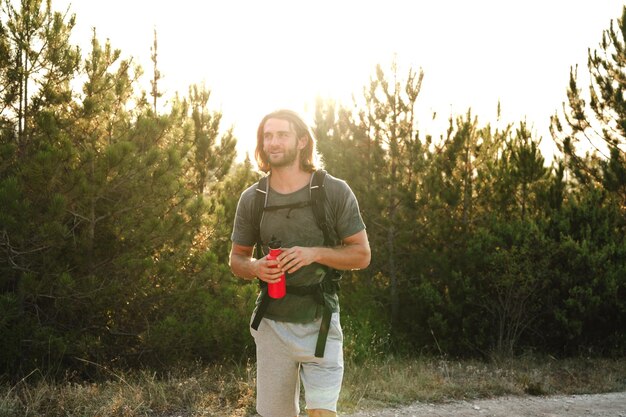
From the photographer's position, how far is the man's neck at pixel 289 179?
10.00ft

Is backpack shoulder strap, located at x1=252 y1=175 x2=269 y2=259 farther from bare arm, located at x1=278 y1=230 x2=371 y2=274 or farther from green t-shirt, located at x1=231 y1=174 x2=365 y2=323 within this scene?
bare arm, located at x1=278 y1=230 x2=371 y2=274

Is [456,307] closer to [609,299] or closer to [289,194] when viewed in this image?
[609,299]

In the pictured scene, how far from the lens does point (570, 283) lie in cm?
1122

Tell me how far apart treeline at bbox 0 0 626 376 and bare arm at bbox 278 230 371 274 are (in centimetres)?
515

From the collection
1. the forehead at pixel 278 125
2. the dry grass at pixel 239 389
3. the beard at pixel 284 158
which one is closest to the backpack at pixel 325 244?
the beard at pixel 284 158

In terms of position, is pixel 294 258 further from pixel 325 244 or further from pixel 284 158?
pixel 284 158

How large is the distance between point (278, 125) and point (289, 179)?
27 centimetres

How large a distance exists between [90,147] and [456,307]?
702 cm

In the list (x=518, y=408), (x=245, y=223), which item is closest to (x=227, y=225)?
(x=518, y=408)

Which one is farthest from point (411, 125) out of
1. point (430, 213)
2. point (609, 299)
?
point (609, 299)

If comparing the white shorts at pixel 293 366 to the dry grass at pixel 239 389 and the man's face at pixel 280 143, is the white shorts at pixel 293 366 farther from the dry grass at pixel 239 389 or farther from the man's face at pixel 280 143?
the dry grass at pixel 239 389

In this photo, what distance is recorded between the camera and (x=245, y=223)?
316 cm

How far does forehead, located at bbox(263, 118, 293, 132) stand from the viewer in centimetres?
305

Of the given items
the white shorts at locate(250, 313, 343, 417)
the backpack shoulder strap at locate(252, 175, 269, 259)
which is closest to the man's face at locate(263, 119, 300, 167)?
the backpack shoulder strap at locate(252, 175, 269, 259)
